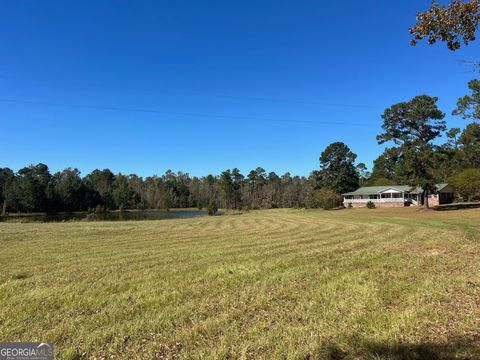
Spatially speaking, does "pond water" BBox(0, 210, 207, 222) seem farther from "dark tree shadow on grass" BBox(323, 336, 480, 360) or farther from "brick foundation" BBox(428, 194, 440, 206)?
"dark tree shadow on grass" BBox(323, 336, 480, 360)

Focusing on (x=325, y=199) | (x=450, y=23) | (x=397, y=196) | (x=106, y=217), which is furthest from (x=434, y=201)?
(x=450, y=23)

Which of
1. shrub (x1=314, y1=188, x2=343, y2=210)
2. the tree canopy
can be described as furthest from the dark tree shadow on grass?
shrub (x1=314, y1=188, x2=343, y2=210)

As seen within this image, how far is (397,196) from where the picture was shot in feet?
209

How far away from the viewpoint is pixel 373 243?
1297 centimetres

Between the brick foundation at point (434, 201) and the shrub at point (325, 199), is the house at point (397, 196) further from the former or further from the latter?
the shrub at point (325, 199)

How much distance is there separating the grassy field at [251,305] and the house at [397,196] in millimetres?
55001

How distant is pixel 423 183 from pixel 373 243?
3129cm

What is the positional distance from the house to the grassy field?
55001mm

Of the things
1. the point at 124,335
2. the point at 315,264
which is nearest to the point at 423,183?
the point at 315,264

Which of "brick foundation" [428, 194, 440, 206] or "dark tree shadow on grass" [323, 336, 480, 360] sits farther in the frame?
"brick foundation" [428, 194, 440, 206]

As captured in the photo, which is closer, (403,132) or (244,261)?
(244,261)

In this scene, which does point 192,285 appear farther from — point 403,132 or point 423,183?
point 403,132

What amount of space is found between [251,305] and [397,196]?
211ft

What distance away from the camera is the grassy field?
14.0 ft
